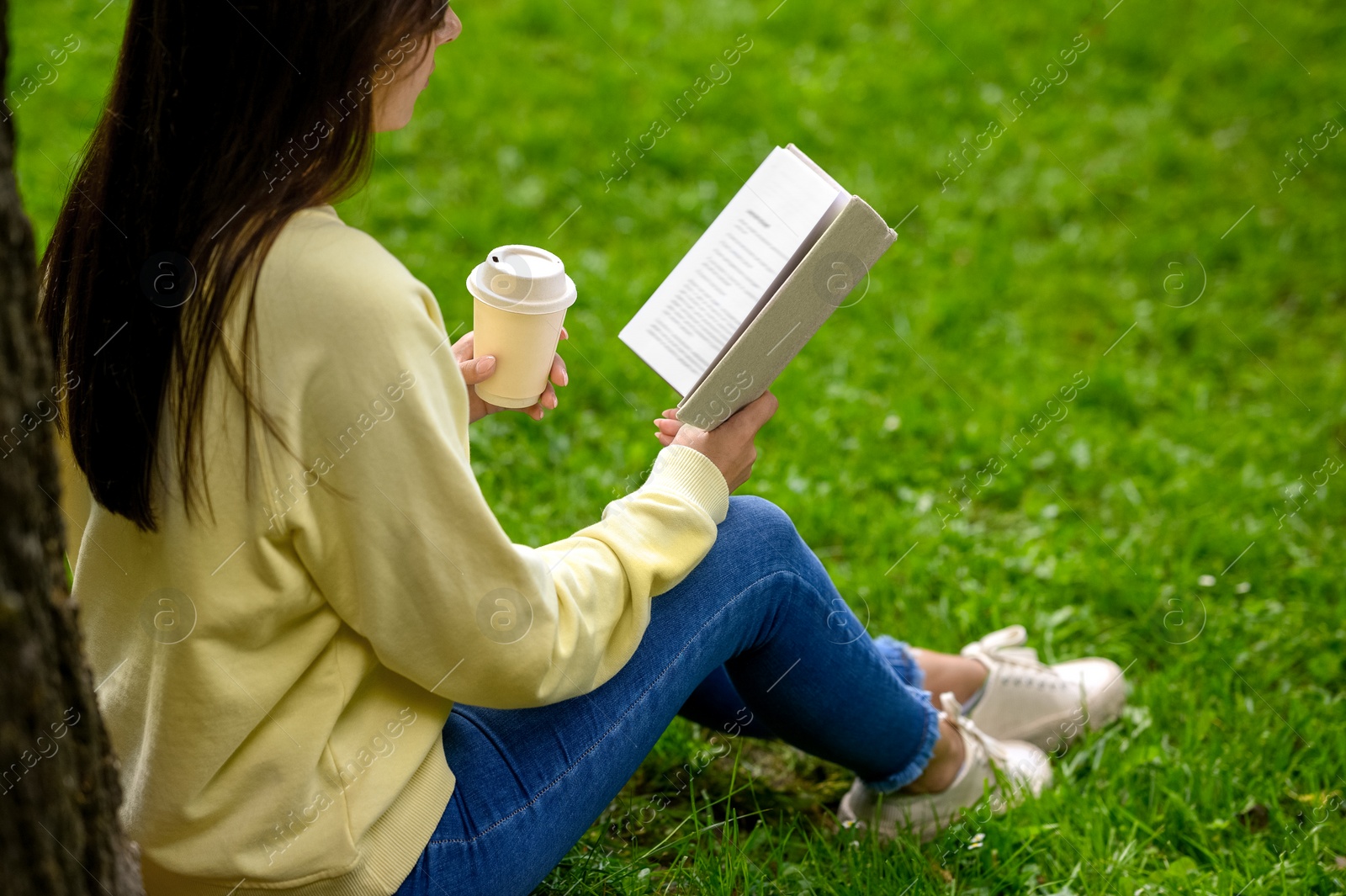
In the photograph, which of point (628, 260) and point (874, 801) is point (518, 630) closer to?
point (874, 801)

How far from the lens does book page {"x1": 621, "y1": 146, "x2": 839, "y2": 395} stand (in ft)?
5.45

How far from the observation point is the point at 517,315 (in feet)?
5.42

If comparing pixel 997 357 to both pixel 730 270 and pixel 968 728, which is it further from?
pixel 730 270

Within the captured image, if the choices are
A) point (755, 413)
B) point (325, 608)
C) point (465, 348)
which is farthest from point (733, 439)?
point (325, 608)

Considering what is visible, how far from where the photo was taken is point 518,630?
134 cm

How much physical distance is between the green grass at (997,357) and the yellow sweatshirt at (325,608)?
41 cm

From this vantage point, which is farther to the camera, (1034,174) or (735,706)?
(1034,174)

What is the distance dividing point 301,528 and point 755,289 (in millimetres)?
713

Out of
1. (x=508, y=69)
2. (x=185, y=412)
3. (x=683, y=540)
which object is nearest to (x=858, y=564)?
(x=683, y=540)

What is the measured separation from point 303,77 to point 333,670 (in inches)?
25.6

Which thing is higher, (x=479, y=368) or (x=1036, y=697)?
(x=479, y=368)

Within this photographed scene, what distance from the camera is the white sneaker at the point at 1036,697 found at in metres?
2.37

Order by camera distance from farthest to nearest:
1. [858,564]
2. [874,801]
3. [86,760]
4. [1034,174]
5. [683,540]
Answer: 1. [1034,174]
2. [858,564]
3. [874,801]
4. [683,540]
5. [86,760]

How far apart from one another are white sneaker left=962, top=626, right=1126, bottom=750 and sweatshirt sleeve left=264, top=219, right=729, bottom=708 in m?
1.18
